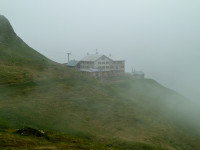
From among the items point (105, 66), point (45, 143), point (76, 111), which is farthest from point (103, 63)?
point (45, 143)

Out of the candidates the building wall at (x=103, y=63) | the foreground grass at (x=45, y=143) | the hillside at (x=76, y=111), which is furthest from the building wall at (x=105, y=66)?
the foreground grass at (x=45, y=143)

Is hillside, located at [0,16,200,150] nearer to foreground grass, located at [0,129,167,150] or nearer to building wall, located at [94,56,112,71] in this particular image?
foreground grass, located at [0,129,167,150]

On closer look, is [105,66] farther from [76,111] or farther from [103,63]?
[76,111]

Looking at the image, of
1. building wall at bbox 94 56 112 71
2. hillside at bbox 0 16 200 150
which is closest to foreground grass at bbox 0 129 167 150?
hillside at bbox 0 16 200 150

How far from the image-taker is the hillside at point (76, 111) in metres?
36.3

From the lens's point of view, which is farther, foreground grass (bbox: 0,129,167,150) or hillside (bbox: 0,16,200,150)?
hillside (bbox: 0,16,200,150)

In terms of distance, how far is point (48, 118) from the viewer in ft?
127

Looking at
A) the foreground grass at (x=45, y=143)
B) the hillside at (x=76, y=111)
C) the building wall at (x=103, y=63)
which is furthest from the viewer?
the building wall at (x=103, y=63)

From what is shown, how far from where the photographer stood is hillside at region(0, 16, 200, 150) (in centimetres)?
3634

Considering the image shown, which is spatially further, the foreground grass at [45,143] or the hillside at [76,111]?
the hillside at [76,111]

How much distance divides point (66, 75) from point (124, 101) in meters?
18.0

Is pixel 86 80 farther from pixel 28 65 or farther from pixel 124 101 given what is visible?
pixel 28 65

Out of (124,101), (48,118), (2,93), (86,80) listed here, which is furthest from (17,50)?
(48,118)

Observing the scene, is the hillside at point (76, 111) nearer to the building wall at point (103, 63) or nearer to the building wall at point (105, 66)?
the building wall at point (105, 66)
